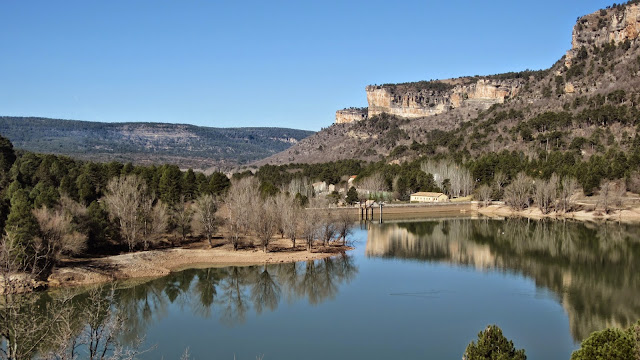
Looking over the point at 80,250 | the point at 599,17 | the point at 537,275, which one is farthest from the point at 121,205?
the point at 599,17

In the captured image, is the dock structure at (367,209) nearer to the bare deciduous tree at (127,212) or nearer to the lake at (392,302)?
the lake at (392,302)

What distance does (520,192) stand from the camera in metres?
75.2

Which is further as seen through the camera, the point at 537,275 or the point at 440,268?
the point at 440,268

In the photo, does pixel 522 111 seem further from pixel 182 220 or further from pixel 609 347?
pixel 609 347

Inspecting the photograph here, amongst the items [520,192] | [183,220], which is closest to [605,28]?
[520,192]

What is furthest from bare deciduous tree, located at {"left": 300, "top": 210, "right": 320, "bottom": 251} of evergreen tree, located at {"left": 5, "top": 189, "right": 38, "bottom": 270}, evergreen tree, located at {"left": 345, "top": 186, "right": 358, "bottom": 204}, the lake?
evergreen tree, located at {"left": 345, "top": 186, "right": 358, "bottom": 204}

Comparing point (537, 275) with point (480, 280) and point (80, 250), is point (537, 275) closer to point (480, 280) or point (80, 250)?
point (480, 280)

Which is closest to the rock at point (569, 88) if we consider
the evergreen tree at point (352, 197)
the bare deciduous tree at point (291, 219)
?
the evergreen tree at point (352, 197)

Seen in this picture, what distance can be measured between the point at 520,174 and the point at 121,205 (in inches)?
2039

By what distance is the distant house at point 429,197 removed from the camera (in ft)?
277

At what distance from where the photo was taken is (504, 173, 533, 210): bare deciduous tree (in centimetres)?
7512

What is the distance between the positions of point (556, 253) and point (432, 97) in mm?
128087

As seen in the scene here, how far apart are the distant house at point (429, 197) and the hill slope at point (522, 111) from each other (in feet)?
57.5

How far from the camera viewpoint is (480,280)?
126ft
